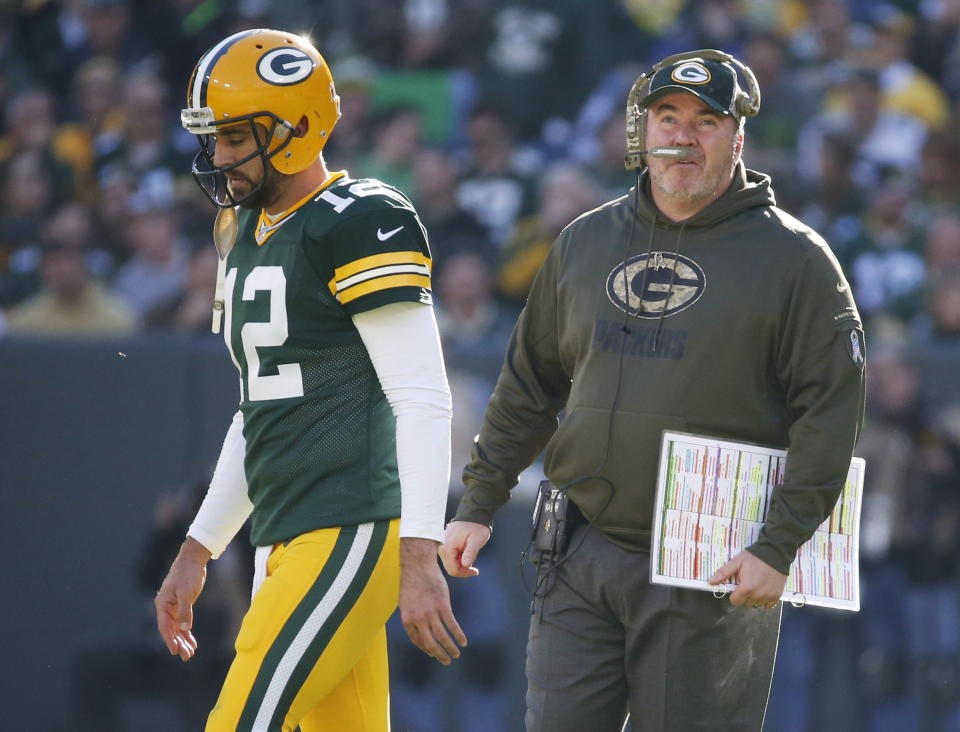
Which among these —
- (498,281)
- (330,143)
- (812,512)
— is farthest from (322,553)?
(330,143)

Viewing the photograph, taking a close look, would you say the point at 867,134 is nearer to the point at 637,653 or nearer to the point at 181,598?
the point at 637,653

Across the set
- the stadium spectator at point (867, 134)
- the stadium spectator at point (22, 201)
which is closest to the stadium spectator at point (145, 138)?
the stadium spectator at point (22, 201)

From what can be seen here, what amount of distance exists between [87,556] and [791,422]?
3.74 meters

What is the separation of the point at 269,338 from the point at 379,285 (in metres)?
0.29

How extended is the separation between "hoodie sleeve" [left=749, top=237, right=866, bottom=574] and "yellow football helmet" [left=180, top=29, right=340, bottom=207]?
1125 millimetres

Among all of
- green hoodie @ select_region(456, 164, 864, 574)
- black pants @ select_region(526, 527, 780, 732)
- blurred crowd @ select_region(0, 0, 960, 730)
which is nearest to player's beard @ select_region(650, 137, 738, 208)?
green hoodie @ select_region(456, 164, 864, 574)

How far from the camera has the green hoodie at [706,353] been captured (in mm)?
2855

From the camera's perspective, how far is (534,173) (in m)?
7.82

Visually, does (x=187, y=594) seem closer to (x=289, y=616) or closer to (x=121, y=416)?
(x=289, y=616)

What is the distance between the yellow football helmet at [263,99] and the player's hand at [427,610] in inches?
35.9

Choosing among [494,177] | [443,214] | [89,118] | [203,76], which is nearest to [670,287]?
[203,76]

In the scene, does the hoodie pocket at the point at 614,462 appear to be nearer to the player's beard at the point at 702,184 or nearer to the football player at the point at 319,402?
the football player at the point at 319,402

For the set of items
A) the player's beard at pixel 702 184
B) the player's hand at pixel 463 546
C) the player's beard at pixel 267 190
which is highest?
the player's beard at pixel 702 184

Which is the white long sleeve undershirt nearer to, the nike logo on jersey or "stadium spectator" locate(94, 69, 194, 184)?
the nike logo on jersey
